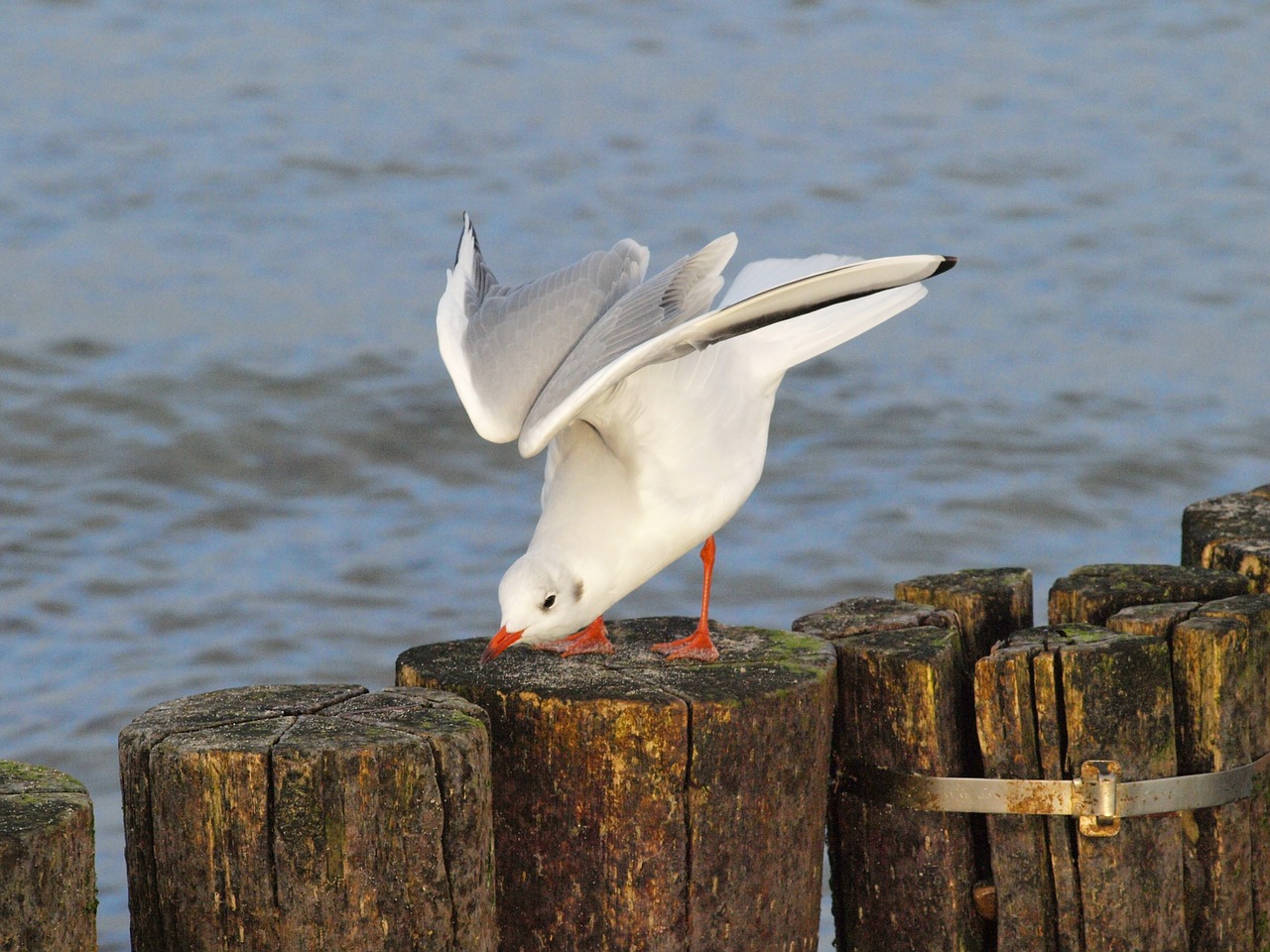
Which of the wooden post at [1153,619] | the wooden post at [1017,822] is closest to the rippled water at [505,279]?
the wooden post at [1017,822]

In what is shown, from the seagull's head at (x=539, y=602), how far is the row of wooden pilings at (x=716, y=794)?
68 millimetres

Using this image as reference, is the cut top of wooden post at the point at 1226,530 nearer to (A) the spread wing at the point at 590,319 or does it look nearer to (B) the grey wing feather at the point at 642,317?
(A) the spread wing at the point at 590,319

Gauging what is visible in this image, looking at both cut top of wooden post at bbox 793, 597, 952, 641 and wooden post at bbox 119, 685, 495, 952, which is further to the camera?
cut top of wooden post at bbox 793, 597, 952, 641

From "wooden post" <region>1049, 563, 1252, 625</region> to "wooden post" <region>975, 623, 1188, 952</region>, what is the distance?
29 cm

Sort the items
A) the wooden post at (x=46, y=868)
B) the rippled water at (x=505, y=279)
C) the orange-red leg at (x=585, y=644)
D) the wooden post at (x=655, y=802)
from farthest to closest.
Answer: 1. the rippled water at (x=505, y=279)
2. the orange-red leg at (x=585, y=644)
3. the wooden post at (x=655, y=802)
4. the wooden post at (x=46, y=868)

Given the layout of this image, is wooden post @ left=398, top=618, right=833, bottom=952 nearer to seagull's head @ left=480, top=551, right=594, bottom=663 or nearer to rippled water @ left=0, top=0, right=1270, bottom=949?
seagull's head @ left=480, top=551, right=594, bottom=663

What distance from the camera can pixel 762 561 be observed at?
767cm

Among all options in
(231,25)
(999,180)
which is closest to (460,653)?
(999,180)

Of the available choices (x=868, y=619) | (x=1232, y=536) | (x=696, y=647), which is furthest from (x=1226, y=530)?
(x=696, y=647)

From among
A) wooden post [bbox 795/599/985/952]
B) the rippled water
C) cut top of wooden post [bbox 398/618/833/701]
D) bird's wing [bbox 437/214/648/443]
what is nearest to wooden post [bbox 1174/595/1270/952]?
wooden post [bbox 795/599/985/952]

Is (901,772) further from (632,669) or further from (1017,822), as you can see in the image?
(632,669)

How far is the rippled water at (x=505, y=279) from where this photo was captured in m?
7.55

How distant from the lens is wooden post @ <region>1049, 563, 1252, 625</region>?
12.3ft

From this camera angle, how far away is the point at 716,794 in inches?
125
